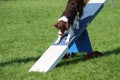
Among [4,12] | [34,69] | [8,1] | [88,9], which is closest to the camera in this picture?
[34,69]

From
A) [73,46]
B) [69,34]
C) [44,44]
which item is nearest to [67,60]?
[73,46]

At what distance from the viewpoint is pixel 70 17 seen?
307 inches

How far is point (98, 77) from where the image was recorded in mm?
6746

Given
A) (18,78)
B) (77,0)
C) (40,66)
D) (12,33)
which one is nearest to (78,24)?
(77,0)

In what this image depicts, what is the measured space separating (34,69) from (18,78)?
518 mm

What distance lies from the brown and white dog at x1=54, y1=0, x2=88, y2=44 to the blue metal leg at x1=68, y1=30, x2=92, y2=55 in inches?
18.1

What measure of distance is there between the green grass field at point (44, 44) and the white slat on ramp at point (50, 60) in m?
0.14

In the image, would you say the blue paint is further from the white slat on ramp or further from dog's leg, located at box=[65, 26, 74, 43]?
the white slat on ramp

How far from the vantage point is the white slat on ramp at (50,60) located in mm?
7355

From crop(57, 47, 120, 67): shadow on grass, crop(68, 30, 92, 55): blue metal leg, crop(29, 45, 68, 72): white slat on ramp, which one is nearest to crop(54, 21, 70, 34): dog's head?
crop(29, 45, 68, 72): white slat on ramp

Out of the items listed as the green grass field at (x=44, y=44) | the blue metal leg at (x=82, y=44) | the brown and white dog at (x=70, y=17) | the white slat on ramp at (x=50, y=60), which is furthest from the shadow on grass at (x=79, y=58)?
the brown and white dog at (x=70, y=17)

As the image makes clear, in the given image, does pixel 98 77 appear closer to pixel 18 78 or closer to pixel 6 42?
pixel 18 78

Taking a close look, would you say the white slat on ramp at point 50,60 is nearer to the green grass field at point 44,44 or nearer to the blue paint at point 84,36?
the green grass field at point 44,44

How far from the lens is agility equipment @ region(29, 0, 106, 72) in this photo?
7.45m
